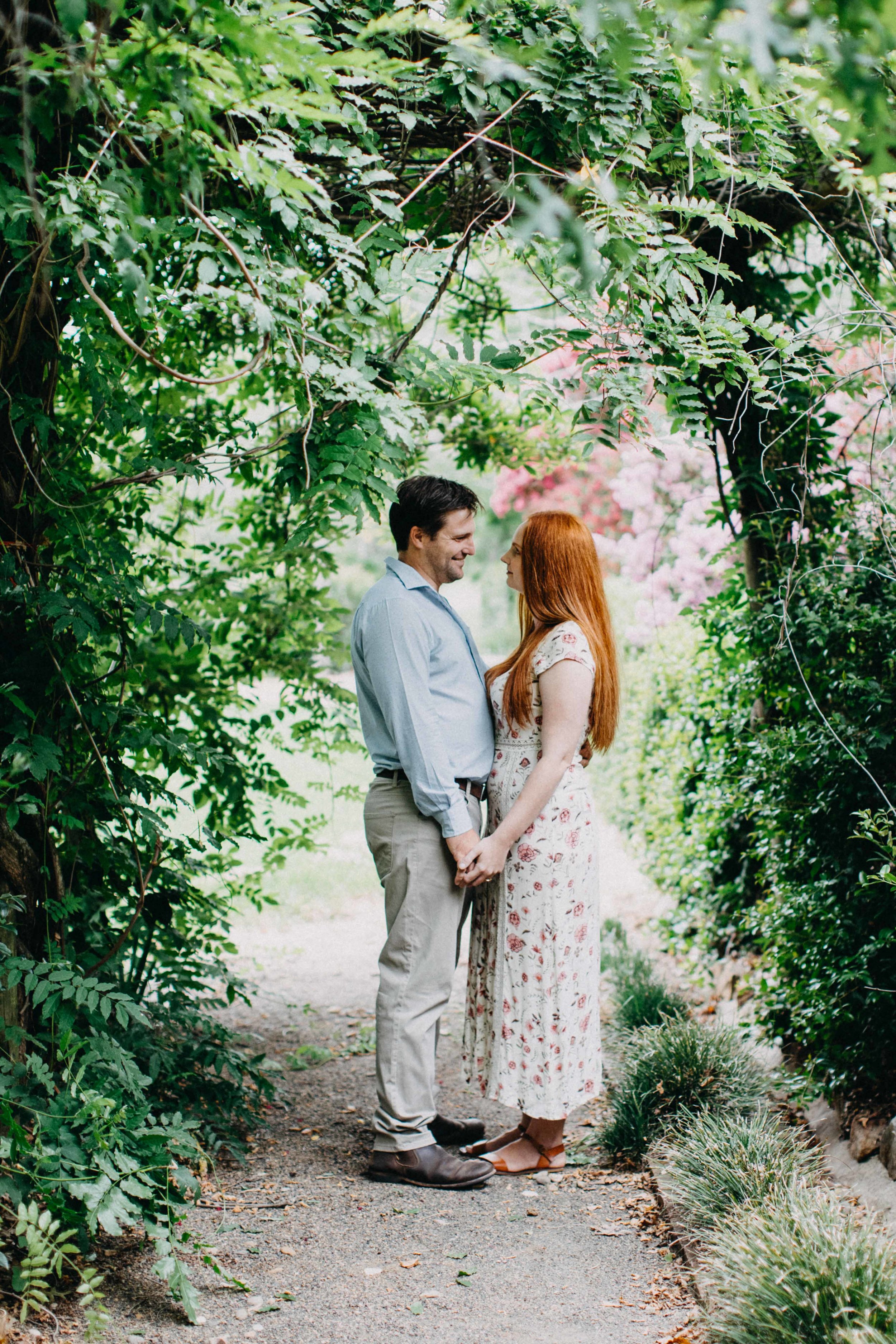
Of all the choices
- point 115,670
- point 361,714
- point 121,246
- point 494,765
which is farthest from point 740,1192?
point 121,246

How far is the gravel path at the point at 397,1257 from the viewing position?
7.41 feet

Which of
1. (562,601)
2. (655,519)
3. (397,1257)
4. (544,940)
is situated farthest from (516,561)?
(655,519)

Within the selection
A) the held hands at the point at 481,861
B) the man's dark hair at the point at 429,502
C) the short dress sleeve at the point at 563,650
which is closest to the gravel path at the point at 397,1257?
the held hands at the point at 481,861

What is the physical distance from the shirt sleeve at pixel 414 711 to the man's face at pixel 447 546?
0.64ft

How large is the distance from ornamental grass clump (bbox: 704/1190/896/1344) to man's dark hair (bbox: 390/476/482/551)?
193 centimetres

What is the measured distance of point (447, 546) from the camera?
2994mm

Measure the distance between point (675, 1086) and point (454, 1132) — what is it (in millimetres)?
732

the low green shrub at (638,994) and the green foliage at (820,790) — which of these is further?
the low green shrub at (638,994)

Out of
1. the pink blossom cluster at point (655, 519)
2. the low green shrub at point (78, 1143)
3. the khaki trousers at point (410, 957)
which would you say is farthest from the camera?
the pink blossom cluster at point (655, 519)

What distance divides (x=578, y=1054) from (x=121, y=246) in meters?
2.47

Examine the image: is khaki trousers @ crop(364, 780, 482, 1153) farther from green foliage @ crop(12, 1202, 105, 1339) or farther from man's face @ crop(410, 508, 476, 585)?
green foliage @ crop(12, 1202, 105, 1339)

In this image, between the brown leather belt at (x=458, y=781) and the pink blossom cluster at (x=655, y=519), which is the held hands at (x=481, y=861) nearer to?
the brown leather belt at (x=458, y=781)

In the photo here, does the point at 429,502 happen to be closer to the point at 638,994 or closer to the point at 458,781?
the point at 458,781

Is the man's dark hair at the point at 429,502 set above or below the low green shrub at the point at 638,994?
above
